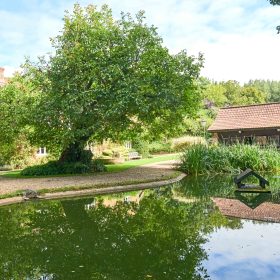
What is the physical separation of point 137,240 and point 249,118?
79.2 ft

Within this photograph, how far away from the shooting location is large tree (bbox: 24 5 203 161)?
1722cm

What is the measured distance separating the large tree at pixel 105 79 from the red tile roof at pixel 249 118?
36.6 ft

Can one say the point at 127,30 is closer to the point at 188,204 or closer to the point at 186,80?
the point at 186,80

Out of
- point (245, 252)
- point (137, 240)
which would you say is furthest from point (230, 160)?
point (245, 252)

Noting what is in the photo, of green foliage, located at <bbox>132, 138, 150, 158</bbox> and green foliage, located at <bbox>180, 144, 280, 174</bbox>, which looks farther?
green foliage, located at <bbox>132, 138, 150, 158</bbox>

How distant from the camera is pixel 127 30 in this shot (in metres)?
18.8

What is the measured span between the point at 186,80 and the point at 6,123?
30.9ft

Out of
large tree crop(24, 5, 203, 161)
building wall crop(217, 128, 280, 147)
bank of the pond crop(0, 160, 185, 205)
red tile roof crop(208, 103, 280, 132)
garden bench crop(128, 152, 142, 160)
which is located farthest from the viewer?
garden bench crop(128, 152, 142, 160)

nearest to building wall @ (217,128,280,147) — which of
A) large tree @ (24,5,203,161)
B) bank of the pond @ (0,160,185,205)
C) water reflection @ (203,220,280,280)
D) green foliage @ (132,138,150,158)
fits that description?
green foliage @ (132,138,150,158)

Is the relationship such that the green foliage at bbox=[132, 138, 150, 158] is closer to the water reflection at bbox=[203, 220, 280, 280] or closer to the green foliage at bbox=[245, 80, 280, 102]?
the water reflection at bbox=[203, 220, 280, 280]

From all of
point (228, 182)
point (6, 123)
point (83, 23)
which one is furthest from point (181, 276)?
point (83, 23)

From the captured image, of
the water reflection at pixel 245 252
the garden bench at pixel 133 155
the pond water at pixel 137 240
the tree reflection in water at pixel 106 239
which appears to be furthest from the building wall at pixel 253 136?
the water reflection at pixel 245 252

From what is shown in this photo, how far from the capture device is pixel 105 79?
1781 cm

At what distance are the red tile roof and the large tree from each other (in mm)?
11149
